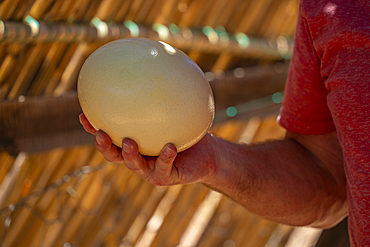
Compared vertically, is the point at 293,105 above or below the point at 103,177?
above

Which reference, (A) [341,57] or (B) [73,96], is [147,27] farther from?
(A) [341,57]

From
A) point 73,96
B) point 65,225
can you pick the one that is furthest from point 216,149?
point 65,225

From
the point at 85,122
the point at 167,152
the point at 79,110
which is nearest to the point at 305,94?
the point at 167,152

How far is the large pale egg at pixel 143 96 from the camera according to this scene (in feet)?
2.19

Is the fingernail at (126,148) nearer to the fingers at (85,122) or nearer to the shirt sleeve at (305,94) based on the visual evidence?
the fingers at (85,122)

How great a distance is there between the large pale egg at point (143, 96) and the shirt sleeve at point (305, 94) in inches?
12.1

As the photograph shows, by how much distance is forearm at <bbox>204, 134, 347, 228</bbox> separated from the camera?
0.91 meters

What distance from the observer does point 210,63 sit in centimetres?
167

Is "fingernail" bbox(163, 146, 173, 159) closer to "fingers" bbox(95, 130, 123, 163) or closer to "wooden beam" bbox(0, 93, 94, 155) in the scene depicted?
"fingers" bbox(95, 130, 123, 163)

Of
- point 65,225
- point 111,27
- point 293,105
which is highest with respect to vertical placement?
point 293,105

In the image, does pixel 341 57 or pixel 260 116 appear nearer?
pixel 341 57

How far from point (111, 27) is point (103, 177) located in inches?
24.8

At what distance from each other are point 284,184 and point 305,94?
247 millimetres

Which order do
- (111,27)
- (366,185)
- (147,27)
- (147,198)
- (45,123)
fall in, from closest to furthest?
1. (366,185)
2. (45,123)
3. (111,27)
4. (147,27)
5. (147,198)
